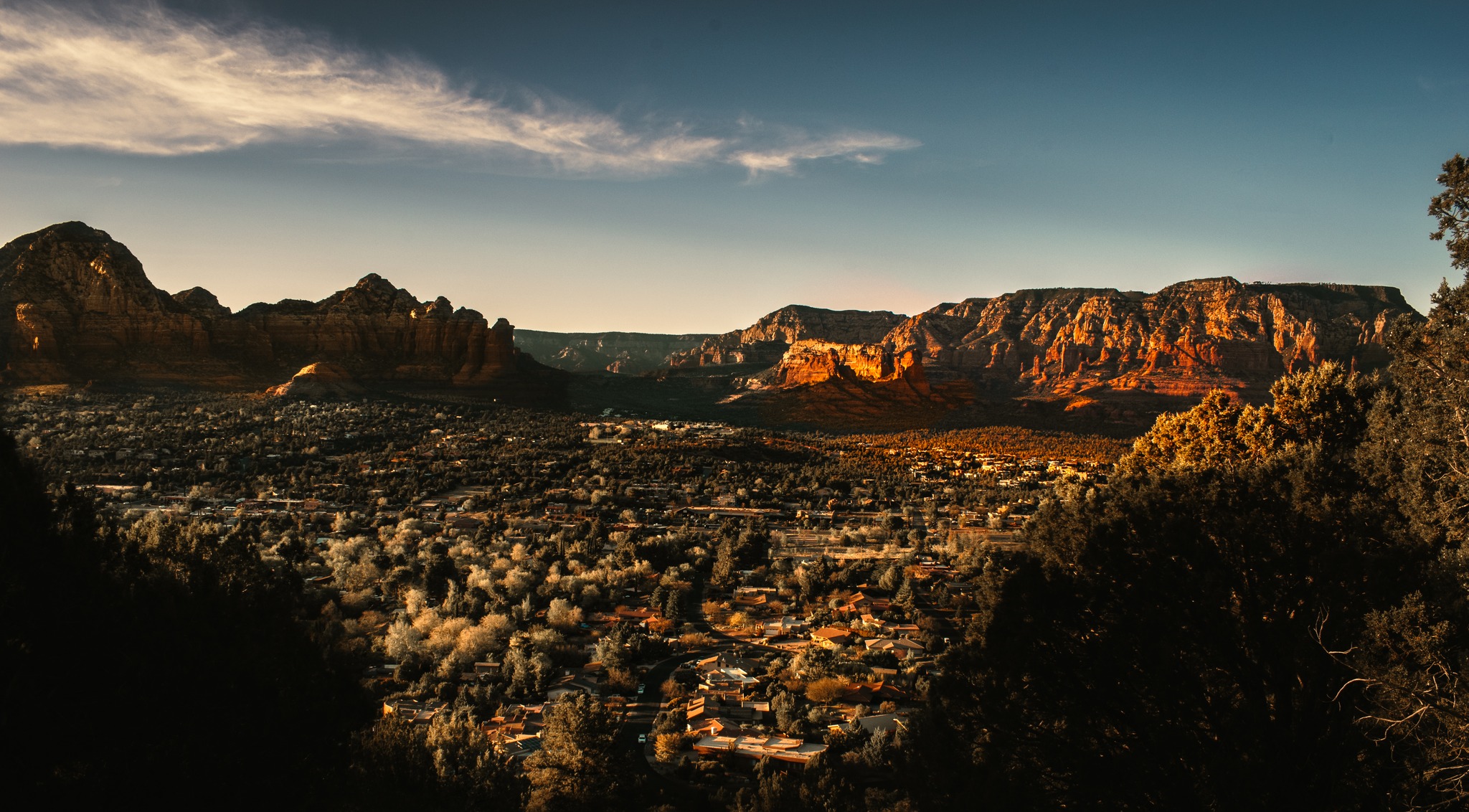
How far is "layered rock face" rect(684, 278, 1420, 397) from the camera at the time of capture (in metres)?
A: 96.0

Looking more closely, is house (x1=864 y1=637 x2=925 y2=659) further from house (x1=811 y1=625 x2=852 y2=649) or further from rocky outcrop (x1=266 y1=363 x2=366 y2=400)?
rocky outcrop (x1=266 y1=363 x2=366 y2=400)

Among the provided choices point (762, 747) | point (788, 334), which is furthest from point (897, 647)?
point (788, 334)

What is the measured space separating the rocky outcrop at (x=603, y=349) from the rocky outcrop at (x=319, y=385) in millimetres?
88181

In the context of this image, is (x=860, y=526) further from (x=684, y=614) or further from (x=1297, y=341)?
(x=1297, y=341)

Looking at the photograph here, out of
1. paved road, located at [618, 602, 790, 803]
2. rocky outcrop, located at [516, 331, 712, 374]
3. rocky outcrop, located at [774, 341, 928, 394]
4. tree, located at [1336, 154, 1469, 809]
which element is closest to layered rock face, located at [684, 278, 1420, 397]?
rocky outcrop, located at [774, 341, 928, 394]

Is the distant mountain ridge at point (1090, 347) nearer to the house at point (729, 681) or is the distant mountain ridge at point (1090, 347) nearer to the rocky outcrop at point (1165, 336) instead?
the rocky outcrop at point (1165, 336)

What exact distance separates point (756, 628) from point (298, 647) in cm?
1363

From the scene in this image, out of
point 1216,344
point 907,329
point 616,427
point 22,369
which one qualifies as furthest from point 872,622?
point 907,329

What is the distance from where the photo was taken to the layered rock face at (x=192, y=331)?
189 feet

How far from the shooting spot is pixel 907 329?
Result: 150500 mm

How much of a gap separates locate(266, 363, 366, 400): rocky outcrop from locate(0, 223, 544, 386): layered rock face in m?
1.73

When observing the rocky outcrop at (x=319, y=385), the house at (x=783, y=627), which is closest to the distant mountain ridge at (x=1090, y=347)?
the rocky outcrop at (x=319, y=385)

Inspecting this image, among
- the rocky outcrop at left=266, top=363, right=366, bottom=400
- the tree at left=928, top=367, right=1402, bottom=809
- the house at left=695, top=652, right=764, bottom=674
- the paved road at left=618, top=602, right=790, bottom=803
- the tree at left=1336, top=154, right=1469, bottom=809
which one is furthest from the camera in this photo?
the rocky outcrop at left=266, top=363, right=366, bottom=400

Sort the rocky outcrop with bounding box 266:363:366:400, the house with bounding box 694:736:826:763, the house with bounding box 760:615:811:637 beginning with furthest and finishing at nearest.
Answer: the rocky outcrop with bounding box 266:363:366:400 < the house with bounding box 760:615:811:637 < the house with bounding box 694:736:826:763
